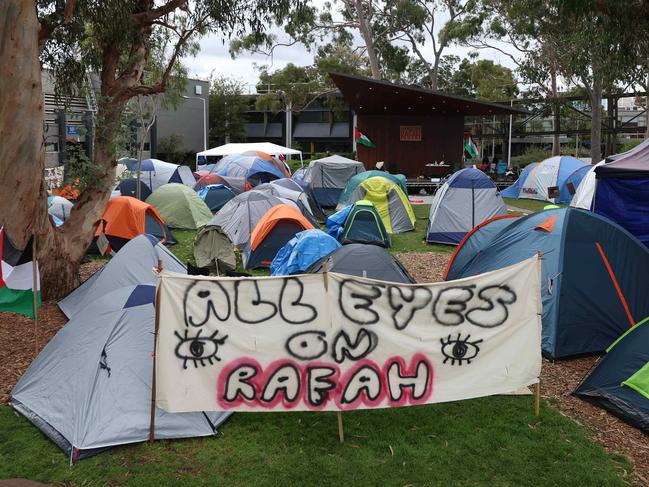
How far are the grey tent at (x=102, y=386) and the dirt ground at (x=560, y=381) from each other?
0.76 metres

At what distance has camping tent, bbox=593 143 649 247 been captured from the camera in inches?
391

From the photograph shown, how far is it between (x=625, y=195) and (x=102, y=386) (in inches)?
345

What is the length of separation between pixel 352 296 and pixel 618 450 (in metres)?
2.61

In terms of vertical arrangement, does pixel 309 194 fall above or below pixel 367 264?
above

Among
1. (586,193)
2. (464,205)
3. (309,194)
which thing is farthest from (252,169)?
(586,193)

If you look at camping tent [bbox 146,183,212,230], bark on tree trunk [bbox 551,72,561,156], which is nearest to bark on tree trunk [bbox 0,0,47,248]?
camping tent [bbox 146,183,212,230]

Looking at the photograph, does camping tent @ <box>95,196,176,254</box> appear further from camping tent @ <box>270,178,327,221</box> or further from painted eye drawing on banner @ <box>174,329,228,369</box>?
painted eye drawing on banner @ <box>174,329,228,369</box>

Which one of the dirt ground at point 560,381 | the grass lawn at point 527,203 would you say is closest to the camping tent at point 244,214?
the dirt ground at point 560,381

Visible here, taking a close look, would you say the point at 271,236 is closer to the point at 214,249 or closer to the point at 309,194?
the point at 214,249

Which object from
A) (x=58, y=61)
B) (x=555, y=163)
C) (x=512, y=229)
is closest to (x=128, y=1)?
(x=58, y=61)

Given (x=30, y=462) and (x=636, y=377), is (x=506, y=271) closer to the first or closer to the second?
(x=636, y=377)

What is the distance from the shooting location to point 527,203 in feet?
74.3

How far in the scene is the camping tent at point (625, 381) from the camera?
540cm

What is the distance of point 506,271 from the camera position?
204 inches
